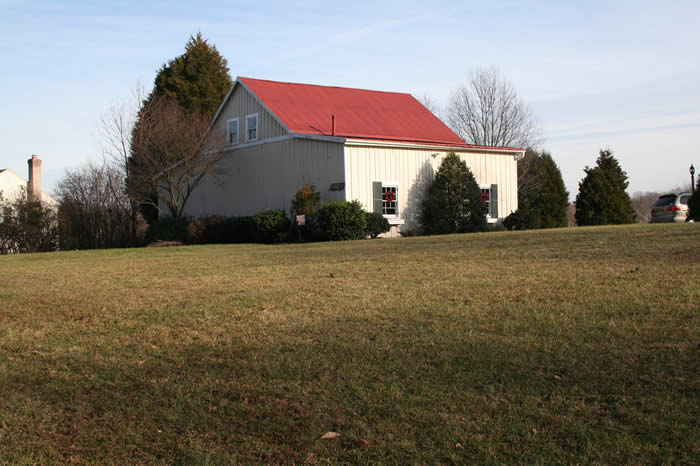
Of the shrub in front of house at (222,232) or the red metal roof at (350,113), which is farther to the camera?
the red metal roof at (350,113)

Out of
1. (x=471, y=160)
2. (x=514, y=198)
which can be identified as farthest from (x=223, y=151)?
(x=514, y=198)

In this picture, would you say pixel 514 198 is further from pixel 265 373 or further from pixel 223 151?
pixel 265 373

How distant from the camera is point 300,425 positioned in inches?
154

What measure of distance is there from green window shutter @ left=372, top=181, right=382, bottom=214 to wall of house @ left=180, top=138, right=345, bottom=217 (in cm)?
149

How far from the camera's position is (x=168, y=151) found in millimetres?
26891

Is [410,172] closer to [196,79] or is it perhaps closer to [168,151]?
[168,151]

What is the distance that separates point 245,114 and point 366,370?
26154 millimetres

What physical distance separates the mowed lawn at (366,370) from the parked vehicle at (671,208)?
19.8m

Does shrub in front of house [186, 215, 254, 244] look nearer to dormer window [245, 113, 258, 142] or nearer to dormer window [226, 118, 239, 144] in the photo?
dormer window [245, 113, 258, 142]

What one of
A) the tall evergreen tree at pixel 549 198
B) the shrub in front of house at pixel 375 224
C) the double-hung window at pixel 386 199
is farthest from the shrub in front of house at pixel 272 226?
the tall evergreen tree at pixel 549 198

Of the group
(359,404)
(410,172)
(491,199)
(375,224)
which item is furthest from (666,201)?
(359,404)

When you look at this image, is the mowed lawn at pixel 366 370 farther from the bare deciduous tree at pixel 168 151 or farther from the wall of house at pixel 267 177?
the bare deciduous tree at pixel 168 151

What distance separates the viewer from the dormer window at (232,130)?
30425 millimetres

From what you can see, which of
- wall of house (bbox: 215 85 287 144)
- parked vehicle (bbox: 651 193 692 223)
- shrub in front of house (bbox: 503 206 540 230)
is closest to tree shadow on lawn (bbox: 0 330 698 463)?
wall of house (bbox: 215 85 287 144)
